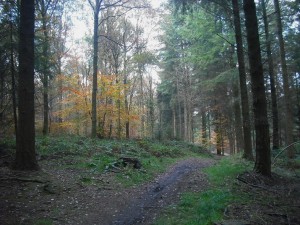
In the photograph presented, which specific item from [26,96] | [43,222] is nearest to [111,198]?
[43,222]

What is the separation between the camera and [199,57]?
58.4ft

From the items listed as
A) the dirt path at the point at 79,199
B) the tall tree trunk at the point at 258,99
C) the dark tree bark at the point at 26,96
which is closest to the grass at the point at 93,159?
the dirt path at the point at 79,199

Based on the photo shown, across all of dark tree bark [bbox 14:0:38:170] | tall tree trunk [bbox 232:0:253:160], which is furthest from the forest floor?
tall tree trunk [bbox 232:0:253:160]

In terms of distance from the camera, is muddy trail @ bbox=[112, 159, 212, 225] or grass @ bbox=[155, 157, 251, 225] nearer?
grass @ bbox=[155, 157, 251, 225]

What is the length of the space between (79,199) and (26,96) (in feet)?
13.0

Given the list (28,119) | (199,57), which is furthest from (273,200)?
(199,57)

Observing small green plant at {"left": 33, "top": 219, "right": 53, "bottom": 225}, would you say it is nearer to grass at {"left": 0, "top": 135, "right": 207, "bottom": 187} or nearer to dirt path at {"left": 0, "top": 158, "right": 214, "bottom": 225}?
dirt path at {"left": 0, "top": 158, "right": 214, "bottom": 225}

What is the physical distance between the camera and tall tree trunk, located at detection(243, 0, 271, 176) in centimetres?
921

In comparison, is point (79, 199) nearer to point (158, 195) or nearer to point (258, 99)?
point (158, 195)

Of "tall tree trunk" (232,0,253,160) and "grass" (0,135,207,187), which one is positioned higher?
"tall tree trunk" (232,0,253,160)

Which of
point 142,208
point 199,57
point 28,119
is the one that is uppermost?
point 199,57

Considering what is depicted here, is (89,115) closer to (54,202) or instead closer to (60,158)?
(60,158)

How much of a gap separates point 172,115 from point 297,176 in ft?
92.8

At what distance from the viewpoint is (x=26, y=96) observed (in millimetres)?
8953
